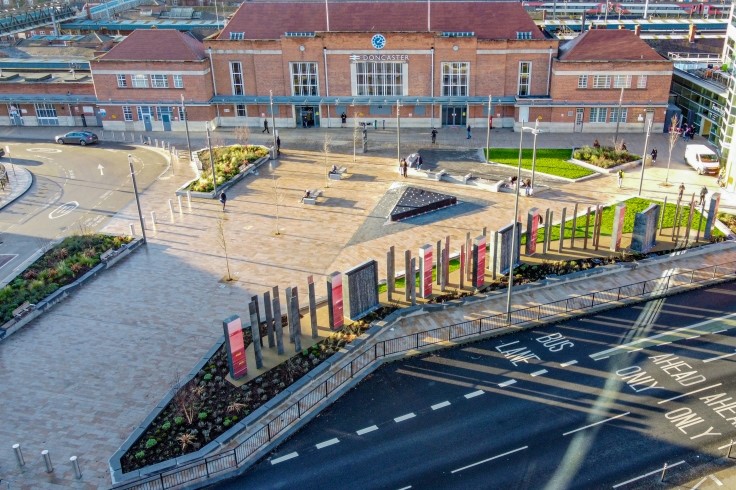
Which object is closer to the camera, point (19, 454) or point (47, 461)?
point (47, 461)

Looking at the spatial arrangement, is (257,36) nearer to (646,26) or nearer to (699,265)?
(699,265)

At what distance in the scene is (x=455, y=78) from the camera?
58.7 metres

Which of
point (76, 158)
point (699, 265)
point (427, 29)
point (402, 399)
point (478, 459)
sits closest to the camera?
point (478, 459)

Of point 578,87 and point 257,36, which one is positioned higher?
point 257,36

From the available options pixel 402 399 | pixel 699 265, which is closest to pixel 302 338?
pixel 402 399

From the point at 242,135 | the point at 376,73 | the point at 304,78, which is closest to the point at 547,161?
the point at 376,73

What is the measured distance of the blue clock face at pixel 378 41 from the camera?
56906 mm

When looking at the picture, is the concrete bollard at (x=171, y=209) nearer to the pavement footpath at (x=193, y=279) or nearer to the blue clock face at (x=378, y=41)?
the pavement footpath at (x=193, y=279)

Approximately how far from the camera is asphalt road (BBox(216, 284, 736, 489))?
20.9 m

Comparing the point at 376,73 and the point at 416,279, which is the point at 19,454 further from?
the point at 376,73

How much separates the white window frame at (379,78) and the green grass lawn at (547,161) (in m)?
11.6

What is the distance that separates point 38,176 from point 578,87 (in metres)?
43.8

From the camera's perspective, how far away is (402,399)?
24344 mm

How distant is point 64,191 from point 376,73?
28088 mm
